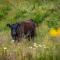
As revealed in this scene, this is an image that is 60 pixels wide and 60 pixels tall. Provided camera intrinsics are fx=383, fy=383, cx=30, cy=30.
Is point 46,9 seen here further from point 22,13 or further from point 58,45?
point 58,45

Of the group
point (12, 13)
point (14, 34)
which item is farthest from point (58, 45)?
point (12, 13)

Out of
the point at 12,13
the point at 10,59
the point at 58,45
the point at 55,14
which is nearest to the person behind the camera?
the point at 58,45

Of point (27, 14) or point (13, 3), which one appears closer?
point (27, 14)

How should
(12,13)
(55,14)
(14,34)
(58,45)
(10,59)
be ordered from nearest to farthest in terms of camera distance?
(58,45) < (10,59) < (14,34) < (55,14) < (12,13)

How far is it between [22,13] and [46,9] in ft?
3.59

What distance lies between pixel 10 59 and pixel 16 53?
0.81 ft

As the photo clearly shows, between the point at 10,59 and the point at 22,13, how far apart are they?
34.4 feet

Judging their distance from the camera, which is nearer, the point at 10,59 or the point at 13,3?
the point at 10,59

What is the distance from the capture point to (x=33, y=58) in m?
6.67

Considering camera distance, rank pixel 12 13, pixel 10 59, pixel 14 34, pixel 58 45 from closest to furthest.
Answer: pixel 58 45, pixel 10 59, pixel 14 34, pixel 12 13

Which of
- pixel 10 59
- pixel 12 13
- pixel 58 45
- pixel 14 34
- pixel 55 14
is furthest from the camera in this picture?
pixel 12 13

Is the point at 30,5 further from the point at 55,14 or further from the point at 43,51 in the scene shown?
the point at 43,51

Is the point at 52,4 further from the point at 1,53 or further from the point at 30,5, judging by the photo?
the point at 1,53

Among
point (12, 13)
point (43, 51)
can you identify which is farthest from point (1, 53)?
point (12, 13)
